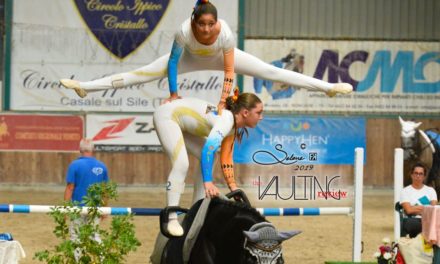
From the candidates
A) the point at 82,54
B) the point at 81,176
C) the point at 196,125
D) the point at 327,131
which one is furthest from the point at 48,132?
the point at 196,125

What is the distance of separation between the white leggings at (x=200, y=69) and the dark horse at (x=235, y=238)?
164cm

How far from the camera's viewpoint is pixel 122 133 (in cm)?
2272

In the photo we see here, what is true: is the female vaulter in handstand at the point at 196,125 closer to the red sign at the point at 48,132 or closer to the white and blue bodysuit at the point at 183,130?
the white and blue bodysuit at the point at 183,130

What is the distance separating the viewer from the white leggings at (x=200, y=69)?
8.34 meters

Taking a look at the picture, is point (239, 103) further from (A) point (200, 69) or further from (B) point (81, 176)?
(B) point (81, 176)

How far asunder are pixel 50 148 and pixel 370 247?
33.5 ft

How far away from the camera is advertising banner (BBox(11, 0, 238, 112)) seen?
2269 cm

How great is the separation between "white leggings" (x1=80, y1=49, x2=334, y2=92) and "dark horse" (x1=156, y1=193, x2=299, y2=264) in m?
1.64

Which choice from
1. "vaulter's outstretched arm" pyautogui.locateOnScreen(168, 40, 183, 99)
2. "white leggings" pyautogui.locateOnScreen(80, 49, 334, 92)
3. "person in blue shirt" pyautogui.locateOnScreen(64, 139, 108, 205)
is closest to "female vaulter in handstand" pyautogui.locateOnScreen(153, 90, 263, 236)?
"vaulter's outstretched arm" pyautogui.locateOnScreen(168, 40, 183, 99)

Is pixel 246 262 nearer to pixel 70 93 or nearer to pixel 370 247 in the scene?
pixel 370 247

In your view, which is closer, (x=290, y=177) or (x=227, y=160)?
(x=227, y=160)

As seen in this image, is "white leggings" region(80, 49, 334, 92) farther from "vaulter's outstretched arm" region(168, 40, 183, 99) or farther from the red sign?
the red sign

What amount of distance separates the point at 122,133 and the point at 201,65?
1452 centimetres

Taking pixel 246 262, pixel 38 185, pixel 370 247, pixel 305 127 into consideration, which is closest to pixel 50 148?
pixel 38 185
